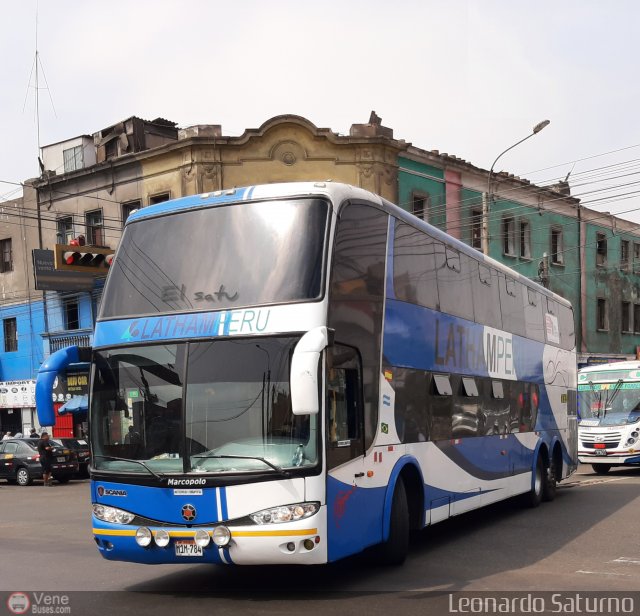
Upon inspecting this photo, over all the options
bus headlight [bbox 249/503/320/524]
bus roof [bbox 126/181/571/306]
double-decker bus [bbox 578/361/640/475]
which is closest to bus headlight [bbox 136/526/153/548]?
bus headlight [bbox 249/503/320/524]

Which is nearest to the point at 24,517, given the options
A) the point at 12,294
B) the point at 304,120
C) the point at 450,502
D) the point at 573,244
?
the point at 450,502

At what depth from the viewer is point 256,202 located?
32.7 feet

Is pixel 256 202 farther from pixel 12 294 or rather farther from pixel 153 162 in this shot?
pixel 12 294

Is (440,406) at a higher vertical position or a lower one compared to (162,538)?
higher

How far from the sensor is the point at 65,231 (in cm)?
3844

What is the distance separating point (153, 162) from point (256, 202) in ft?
83.7

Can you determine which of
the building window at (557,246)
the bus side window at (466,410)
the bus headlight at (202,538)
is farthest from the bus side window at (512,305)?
the building window at (557,246)

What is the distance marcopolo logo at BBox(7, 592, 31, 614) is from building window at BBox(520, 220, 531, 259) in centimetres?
3345

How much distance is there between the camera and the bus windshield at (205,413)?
29.4 feet

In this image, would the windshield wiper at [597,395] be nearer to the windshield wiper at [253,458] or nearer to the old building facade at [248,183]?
the old building facade at [248,183]

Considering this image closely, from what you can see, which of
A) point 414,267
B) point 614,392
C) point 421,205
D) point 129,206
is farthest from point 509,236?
point 414,267

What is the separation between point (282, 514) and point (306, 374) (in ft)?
4.89

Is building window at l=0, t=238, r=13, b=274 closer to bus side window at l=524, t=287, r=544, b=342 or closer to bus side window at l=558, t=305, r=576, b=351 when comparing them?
bus side window at l=558, t=305, r=576, b=351

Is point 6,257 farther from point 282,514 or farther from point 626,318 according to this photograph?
point 282,514
